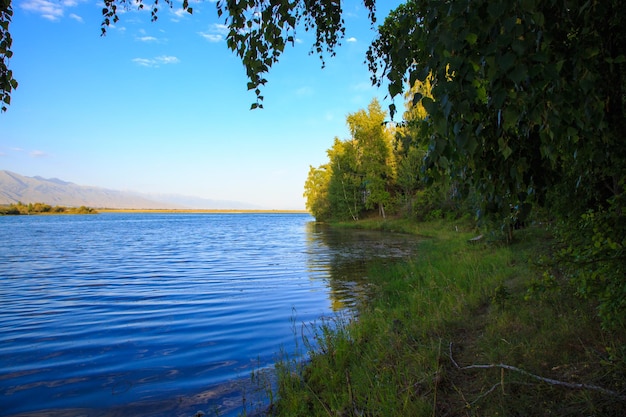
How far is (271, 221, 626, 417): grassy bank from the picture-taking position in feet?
10.8

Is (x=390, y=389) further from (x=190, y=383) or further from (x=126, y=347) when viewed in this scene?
(x=126, y=347)

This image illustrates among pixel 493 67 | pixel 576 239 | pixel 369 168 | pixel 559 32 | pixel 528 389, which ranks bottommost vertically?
pixel 528 389

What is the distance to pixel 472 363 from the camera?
14.4 ft

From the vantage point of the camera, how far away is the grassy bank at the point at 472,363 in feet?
10.8

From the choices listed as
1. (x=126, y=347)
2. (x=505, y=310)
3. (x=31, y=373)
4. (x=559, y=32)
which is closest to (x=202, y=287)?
(x=126, y=347)

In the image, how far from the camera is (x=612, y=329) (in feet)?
13.2

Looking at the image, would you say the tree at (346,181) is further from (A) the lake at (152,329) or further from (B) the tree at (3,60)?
(B) the tree at (3,60)

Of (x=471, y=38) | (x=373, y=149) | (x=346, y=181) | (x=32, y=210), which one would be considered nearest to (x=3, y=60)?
(x=471, y=38)

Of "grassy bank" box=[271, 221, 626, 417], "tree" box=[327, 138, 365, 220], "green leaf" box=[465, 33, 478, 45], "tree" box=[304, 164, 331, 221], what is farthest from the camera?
"tree" box=[304, 164, 331, 221]

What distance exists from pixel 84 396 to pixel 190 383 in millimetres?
1477

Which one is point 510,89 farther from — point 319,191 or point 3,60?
point 319,191

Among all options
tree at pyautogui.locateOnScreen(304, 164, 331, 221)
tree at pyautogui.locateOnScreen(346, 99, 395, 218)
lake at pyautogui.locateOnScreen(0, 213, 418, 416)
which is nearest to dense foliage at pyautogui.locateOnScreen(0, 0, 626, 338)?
lake at pyautogui.locateOnScreen(0, 213, 418, 416)

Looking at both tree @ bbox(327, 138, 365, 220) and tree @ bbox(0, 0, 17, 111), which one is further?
tree @ bbox(327, 138, 365, 220)

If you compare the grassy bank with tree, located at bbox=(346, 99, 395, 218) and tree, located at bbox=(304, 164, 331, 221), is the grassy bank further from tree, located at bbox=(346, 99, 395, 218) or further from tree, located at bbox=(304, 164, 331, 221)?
tree, located at bbox=(304, 164, 331, 221)
